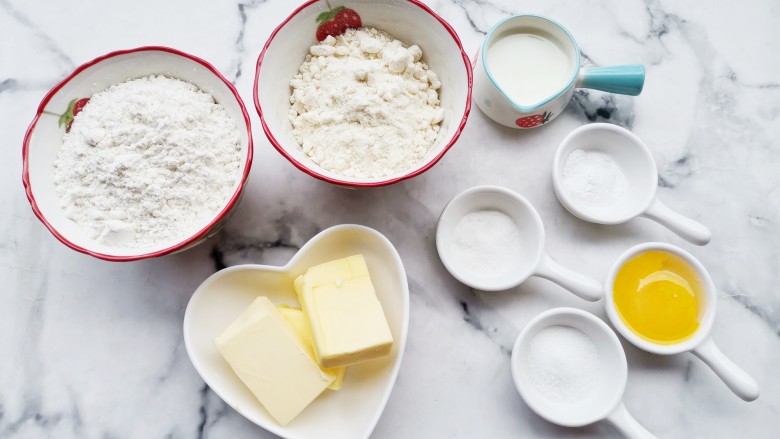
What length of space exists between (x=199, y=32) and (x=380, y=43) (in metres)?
0.43

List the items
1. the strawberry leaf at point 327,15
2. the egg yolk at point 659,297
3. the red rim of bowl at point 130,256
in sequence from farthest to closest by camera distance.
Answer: the egg yolk at point 659,297, the strawberry leaf at point 327,15, the red rim of bowl at point 130,256

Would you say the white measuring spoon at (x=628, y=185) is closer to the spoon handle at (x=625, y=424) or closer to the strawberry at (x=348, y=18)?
the spoon handle at (x=625, y=424)

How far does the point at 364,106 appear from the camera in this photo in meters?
1.10

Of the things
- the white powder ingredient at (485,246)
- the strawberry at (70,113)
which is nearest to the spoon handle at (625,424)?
the white powder ingredient at (485,246)

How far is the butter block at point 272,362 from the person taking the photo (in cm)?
113

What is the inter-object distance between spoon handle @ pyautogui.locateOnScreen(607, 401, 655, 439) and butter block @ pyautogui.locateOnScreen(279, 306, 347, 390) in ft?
1.80

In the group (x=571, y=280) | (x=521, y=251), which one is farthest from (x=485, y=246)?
(x=571, y=280)

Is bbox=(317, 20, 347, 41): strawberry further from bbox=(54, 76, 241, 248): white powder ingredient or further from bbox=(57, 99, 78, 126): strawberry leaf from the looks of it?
bbox=(57, 99, 78, 126): strawberry leaf

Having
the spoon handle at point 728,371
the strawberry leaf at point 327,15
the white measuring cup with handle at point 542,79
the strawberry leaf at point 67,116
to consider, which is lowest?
the spoon handle at point 728,371

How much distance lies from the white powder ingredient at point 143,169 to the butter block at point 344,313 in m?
0.23

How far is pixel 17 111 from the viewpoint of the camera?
1.29 metres

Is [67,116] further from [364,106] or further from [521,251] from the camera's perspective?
[521,251]

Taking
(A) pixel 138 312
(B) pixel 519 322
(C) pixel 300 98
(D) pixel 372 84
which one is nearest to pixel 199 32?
(C) pixel 300 98

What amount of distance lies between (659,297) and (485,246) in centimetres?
38
